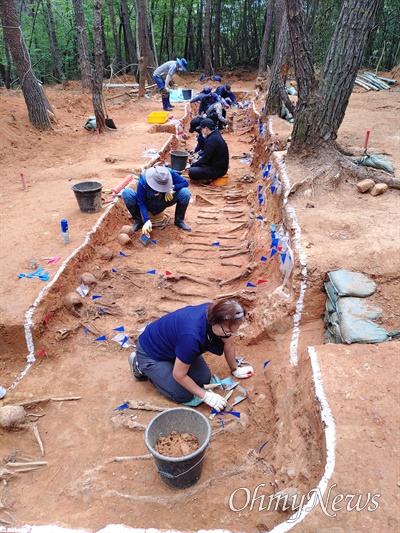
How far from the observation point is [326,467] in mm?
2166

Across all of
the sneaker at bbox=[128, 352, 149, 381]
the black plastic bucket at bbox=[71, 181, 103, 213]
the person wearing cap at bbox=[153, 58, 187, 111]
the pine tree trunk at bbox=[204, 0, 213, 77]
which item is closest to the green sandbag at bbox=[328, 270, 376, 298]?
the sneaker at bbox=[128, 352, 149, 381]

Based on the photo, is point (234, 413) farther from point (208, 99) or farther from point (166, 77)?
point (166, 77)

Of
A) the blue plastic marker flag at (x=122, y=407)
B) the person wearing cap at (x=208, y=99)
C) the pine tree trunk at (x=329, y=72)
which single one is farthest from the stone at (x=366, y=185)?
the person wearing cap at (x=208, y=99)

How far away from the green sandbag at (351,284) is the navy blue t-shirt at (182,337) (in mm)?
1168

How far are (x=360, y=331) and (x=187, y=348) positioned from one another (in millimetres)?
1345

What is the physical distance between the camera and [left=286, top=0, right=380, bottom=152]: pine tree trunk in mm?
4984

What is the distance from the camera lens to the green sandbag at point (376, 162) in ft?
17.5

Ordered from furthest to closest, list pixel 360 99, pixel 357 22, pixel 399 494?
pixel 360 99 → pixel 357 22 → pixel 399 494

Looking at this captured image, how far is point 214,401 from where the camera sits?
121 inches

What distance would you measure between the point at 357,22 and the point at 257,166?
4.01 meters

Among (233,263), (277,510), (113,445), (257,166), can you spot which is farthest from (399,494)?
(257,166)

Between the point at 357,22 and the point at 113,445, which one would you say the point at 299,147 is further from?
the point at 113,445
